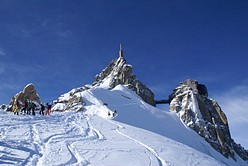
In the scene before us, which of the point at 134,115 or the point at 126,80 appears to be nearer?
the point at 134,115

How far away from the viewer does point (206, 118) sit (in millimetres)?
53312

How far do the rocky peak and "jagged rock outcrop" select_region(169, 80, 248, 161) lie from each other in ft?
23.6

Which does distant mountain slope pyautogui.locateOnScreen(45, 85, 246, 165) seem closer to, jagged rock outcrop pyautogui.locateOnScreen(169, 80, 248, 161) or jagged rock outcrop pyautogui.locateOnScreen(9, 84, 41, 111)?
jagged rock outcrop pyautogui.locateOnScreen(169, 80, 248, 161)

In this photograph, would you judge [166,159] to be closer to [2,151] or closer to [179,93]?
[2,151]

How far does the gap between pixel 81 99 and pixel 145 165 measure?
2687cm

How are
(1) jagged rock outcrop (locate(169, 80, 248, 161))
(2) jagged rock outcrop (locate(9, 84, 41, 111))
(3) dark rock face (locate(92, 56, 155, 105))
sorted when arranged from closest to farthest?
(1) jagged rock outcrop (locate(169, 80, 248, 161)), (2) jagged rock outcrop (locate(9, 84, 41, 111)), (3) dark rock face (locate(92, 56, 155, 105))

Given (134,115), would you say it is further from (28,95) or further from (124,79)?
(124,79)

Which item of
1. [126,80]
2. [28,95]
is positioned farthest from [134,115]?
[126,80]

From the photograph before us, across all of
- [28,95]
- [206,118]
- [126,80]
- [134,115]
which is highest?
[126,80]

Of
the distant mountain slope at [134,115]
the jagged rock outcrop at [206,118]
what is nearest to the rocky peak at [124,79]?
the jagged rock outcrop at [206,118]

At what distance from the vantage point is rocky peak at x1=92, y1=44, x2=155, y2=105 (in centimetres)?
6031

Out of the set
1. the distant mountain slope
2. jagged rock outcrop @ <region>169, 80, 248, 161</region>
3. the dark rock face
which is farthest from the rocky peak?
the distant mountain slope

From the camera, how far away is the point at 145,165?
13133 millimetres

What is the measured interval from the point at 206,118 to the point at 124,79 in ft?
76.4
